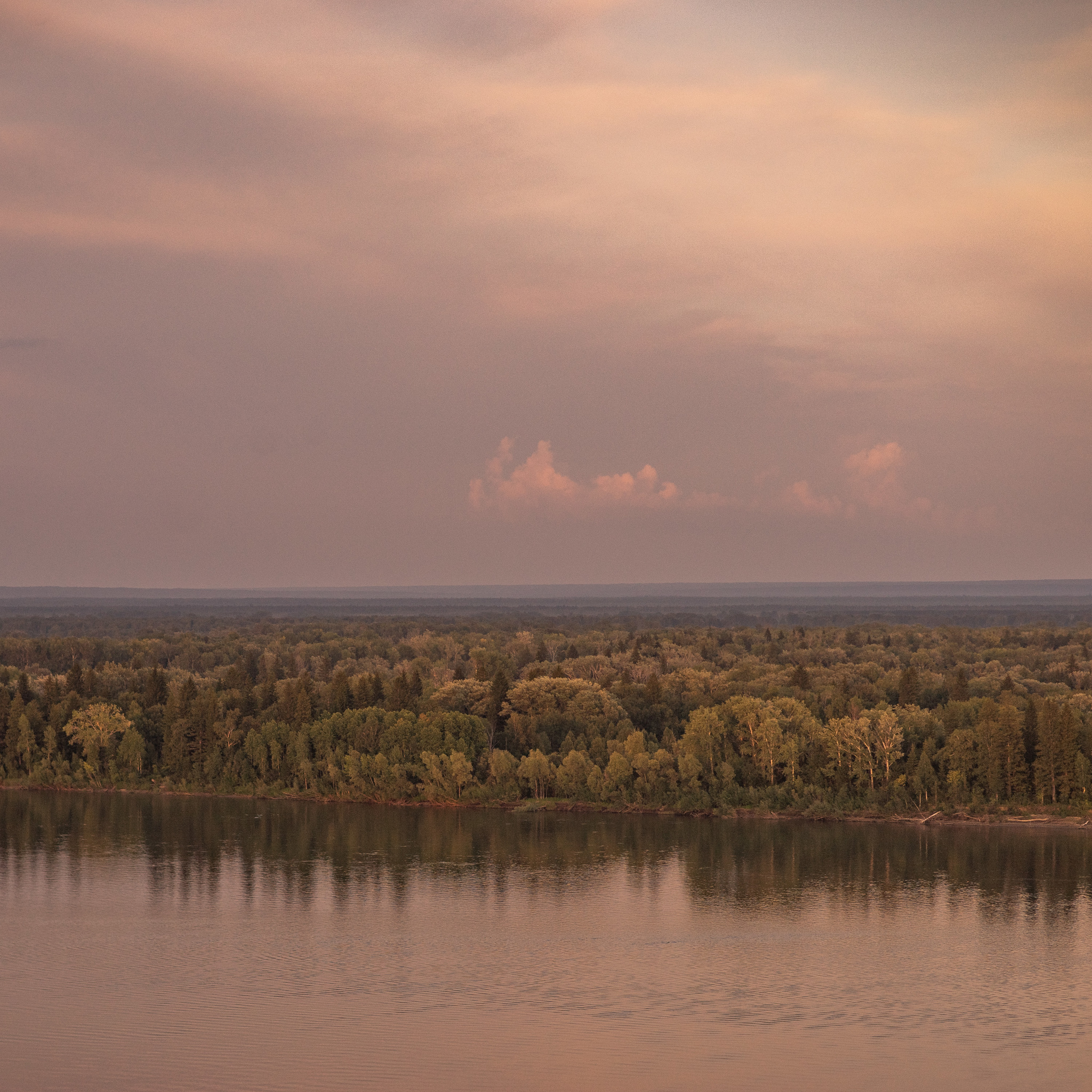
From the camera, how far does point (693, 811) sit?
2940 inches

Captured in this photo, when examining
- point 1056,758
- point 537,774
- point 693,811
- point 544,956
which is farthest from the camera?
point 537,774

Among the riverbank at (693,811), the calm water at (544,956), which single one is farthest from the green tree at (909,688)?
the calm water at (544,956)

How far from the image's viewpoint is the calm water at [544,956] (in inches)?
1443

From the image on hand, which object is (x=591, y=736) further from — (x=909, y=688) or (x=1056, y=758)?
(x=1056, y=758)

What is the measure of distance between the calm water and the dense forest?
13.3 ft

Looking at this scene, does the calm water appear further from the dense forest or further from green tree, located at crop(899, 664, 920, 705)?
green tree, located at crop(899, 664, 920, 705)

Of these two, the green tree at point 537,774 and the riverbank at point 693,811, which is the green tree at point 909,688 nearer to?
the riverbank at point 693,811

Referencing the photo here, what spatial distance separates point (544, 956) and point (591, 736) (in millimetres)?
35634

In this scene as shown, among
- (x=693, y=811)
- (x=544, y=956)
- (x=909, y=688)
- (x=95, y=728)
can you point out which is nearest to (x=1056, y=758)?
(x=909, y=688)

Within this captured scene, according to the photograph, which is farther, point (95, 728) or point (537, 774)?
point (95, 728)

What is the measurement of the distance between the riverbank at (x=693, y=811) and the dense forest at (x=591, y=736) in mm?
259

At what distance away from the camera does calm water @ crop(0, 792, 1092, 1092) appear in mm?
36656

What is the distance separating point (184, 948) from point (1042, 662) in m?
94.5

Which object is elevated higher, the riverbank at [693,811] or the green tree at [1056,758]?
the green tree at [1056,758]
